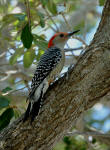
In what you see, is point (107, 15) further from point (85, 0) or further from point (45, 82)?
point (85, 0)

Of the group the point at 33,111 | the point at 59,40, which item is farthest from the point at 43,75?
the point at 59,40

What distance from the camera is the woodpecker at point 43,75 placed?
3312 millimetres

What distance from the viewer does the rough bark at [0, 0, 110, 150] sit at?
3.14 meters

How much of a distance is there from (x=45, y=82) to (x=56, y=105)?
0.69 m

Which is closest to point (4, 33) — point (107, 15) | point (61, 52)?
point (61, 52)

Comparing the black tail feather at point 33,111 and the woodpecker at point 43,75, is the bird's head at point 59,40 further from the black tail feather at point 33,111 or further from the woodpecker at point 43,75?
the black tail feather at point 33,111

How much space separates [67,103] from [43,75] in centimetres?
83

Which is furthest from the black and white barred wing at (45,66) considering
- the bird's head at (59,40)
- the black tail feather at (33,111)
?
the bird's head at (59,40)

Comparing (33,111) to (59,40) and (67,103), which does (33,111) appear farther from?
(59,40)

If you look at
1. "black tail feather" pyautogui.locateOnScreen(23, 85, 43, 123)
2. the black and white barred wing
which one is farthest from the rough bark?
the black and white barred wing

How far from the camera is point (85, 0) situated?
30.1ft

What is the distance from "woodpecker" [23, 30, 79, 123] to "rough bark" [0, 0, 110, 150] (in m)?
0.10

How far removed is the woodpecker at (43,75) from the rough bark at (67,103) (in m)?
0.10

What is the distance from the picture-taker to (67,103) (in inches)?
124
